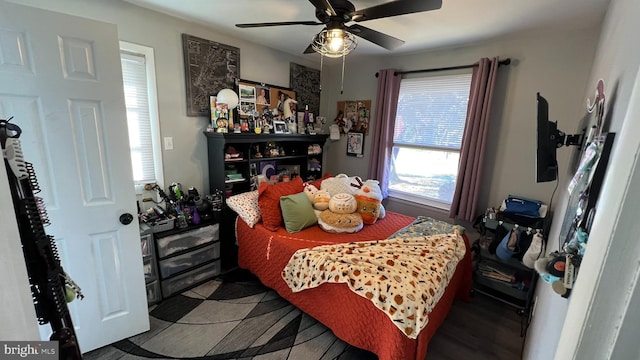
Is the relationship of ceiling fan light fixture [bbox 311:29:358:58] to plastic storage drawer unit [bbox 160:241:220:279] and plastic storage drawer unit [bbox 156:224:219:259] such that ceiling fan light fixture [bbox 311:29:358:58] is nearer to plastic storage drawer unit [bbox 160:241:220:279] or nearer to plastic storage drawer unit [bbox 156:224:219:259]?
plastic storage drawer unit [bbox 156:224:219:259]

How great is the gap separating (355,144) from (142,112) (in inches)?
101

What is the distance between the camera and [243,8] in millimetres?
2041

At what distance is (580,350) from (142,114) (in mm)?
2876

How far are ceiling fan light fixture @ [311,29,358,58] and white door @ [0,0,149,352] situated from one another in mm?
1275

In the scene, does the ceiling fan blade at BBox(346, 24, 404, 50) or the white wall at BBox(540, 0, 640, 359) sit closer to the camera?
the white wall at BBox(540, 0, 640, 359)

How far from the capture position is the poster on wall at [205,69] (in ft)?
7.98

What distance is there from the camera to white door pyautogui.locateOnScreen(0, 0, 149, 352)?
4.24 ft

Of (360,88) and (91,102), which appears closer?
(91,102)

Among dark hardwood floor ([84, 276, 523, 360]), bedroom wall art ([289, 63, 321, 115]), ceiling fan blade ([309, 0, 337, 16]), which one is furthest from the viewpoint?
bedroom wall art ([289, 63, 321, 115])

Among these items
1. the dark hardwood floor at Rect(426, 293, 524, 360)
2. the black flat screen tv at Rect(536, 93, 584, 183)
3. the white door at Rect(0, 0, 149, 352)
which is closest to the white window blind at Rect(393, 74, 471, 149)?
the black flat screen tv at Rect(536, 93, 584, 183)

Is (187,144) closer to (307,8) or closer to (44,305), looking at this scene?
(307,8)

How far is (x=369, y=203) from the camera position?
2.61 meters

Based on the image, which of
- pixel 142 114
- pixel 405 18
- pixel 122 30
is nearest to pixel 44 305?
pixel 142 114

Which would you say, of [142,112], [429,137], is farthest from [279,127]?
[429,137]
